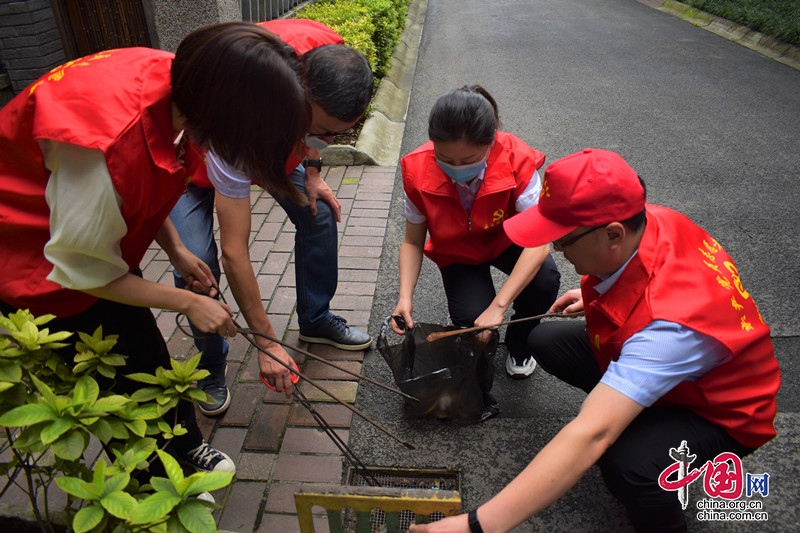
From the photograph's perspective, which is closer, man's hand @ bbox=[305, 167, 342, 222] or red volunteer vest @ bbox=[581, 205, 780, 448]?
red volunteer vest @ bbox=[581, 205, 780, 448]

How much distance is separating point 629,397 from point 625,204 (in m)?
0.52

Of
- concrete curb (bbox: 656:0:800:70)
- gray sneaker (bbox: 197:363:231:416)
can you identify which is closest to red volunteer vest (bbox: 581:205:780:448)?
gray sneaker (bbox: 197:363:231:416)

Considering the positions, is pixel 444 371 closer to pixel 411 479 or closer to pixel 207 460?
pixel 411 479

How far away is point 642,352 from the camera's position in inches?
60.7

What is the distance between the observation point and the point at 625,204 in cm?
161

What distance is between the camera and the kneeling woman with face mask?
7.23 ft

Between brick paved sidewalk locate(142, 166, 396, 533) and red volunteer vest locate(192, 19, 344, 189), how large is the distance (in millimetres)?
995

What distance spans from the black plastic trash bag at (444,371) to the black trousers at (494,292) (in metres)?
0.15

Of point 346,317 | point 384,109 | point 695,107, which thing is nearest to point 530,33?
point 695,107

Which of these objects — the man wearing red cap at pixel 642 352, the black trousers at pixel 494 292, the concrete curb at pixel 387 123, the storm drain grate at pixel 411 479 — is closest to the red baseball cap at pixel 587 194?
the man wearing red cap at pixel 642 352

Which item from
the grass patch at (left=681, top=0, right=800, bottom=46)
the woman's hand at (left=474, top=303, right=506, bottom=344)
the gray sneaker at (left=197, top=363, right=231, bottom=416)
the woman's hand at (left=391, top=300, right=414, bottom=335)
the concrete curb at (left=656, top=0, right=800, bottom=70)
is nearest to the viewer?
the woman's hand at (left=474, top=303, right=506, bottom=344)

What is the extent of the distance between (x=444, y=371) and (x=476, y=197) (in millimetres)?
708

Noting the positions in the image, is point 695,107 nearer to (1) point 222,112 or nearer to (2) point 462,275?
(2) point 462,275

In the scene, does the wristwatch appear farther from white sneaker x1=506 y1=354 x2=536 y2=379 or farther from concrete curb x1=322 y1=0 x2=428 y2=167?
concrete curb x1=322 y1=0 x2=428 y2=167
